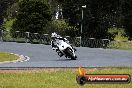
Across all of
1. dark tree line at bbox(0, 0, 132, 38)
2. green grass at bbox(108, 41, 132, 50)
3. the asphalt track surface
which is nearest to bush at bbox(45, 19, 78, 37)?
dark tree line at bbox(0, 0, 132, 38)

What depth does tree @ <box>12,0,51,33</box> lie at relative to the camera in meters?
44.6

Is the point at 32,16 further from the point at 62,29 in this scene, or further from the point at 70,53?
the point at 70,53

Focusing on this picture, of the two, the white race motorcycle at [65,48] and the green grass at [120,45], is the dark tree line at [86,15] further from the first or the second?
Result: the white race motorcycle at [65,48]

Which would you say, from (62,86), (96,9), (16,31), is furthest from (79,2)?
(62,86)

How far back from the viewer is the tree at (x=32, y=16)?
146 ft

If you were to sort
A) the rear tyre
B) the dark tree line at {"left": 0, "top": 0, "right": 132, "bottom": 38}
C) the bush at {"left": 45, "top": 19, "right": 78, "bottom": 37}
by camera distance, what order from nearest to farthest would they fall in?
the rear tyre, the dark tree line at {"left": 0, "top": 0, "right": 132, "bottom": 38}, the bush at {"left": 45, "top": 19, "right": 78, "bottom": 37}

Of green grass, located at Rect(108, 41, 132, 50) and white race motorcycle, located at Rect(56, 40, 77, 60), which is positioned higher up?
white race motorcycle, located at Rect(56, 40, 77, 60)

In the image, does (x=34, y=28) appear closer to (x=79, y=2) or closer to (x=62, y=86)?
(x=79, y=2)

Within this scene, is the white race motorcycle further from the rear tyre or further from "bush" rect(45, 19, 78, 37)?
"bush" rect(45, 19, 78, 37)

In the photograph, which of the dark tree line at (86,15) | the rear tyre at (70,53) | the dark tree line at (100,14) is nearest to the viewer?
the rear tyre at (70,53)

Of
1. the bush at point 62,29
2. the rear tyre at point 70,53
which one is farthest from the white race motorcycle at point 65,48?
the bush at point 62,29

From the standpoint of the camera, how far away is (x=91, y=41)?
39.3m

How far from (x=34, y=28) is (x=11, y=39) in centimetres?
274

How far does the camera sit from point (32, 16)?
1763 inches
